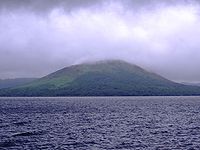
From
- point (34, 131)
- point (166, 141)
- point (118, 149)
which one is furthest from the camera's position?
point (34, 131)

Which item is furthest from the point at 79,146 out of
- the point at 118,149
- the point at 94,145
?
the point at 118,149

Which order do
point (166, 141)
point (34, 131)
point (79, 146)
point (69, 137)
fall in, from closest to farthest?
point (79, 146)
point (166, 141)
point (69, 137)
point (34, 131)

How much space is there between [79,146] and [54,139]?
381 inches

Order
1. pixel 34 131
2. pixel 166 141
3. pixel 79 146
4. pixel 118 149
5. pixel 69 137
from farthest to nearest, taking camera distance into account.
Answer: pixel 34 131 < pixel 69 137 < pixel 166 141 < pixel 79 146 < pixel 118 149

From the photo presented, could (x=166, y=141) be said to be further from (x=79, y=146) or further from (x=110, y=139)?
(x=79, y=146)

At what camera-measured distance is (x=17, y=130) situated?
288 ft

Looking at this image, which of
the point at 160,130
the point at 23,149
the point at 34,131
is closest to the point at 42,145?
the point at 23,149

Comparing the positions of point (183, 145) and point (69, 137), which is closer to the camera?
point (183, 145)

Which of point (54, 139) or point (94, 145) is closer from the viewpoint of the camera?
point (94, 145)

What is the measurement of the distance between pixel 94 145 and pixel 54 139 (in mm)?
10899

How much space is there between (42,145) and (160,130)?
108ft

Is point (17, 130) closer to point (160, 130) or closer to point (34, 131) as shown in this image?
point (34, 131)

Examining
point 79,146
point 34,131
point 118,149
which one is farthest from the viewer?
point 34,131

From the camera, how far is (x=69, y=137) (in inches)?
3002
